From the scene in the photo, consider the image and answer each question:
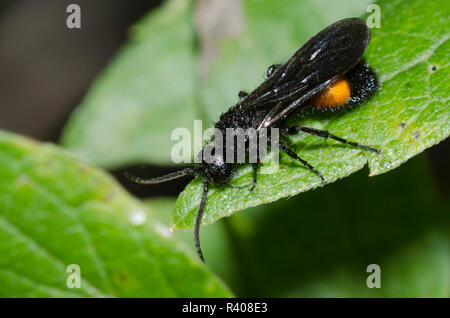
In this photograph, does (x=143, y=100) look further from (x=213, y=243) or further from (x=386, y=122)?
(x=386, y=122)

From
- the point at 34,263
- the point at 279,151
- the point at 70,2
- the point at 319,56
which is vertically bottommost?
the point at 34,263

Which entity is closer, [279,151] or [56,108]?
[279,151]

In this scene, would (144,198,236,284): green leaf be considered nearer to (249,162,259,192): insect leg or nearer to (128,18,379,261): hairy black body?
(128,18,379,261): hairy black body

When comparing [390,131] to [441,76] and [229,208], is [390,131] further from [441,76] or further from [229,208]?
[229,208]

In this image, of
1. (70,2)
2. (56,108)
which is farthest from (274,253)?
(70,2)

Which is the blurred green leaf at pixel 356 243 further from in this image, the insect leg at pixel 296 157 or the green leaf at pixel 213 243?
the insect leg at pixel 296 157

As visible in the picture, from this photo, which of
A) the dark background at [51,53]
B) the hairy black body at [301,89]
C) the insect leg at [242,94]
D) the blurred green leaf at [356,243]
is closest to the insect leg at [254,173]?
the hairy black body at [301,89]

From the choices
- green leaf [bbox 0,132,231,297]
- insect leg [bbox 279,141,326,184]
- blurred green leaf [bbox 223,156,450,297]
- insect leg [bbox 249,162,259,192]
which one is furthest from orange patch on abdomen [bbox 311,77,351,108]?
green leaf [bbox 0,132,231,297]
